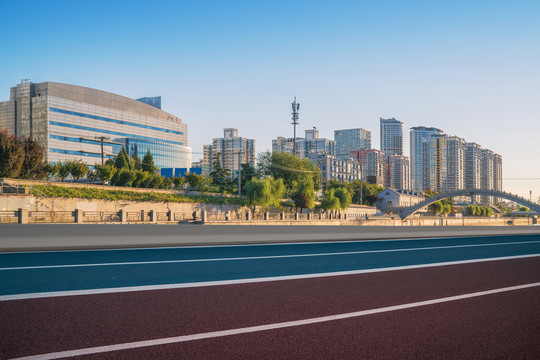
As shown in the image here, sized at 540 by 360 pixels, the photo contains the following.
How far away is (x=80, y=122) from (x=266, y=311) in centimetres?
10577

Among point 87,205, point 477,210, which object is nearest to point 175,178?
point 87,205

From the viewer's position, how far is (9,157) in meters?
44.1

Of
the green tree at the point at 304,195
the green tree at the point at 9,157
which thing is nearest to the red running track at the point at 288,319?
the green tree at the point at 9,157

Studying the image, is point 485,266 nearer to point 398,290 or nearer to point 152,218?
point 398,290

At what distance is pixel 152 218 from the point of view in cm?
4231

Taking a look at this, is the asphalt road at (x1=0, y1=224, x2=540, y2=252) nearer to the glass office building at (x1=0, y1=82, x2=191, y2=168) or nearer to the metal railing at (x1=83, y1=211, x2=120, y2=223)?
the metal railing at (x1=83, y1=211, x2=120, y2=223)

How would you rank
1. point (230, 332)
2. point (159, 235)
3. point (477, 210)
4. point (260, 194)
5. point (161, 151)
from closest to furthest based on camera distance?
point (230, 332)
point (159, 235)
point (260, 194)
point (161, 151)
point (477, 210)

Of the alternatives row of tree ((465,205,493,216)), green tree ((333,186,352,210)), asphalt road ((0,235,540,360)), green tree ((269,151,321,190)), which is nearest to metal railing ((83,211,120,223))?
asphalt road ((0,235,540,360))

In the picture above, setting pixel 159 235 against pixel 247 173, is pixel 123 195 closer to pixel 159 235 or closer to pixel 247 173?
pixel 159 235

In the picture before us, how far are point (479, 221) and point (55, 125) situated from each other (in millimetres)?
104042

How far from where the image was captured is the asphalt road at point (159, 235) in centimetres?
1369

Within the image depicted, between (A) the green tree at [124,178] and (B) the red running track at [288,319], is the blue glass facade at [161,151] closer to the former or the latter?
(A) the green tree at [124,178]

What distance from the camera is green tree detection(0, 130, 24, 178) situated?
44.0 metres

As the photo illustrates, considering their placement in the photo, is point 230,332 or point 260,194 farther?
point 260,194
